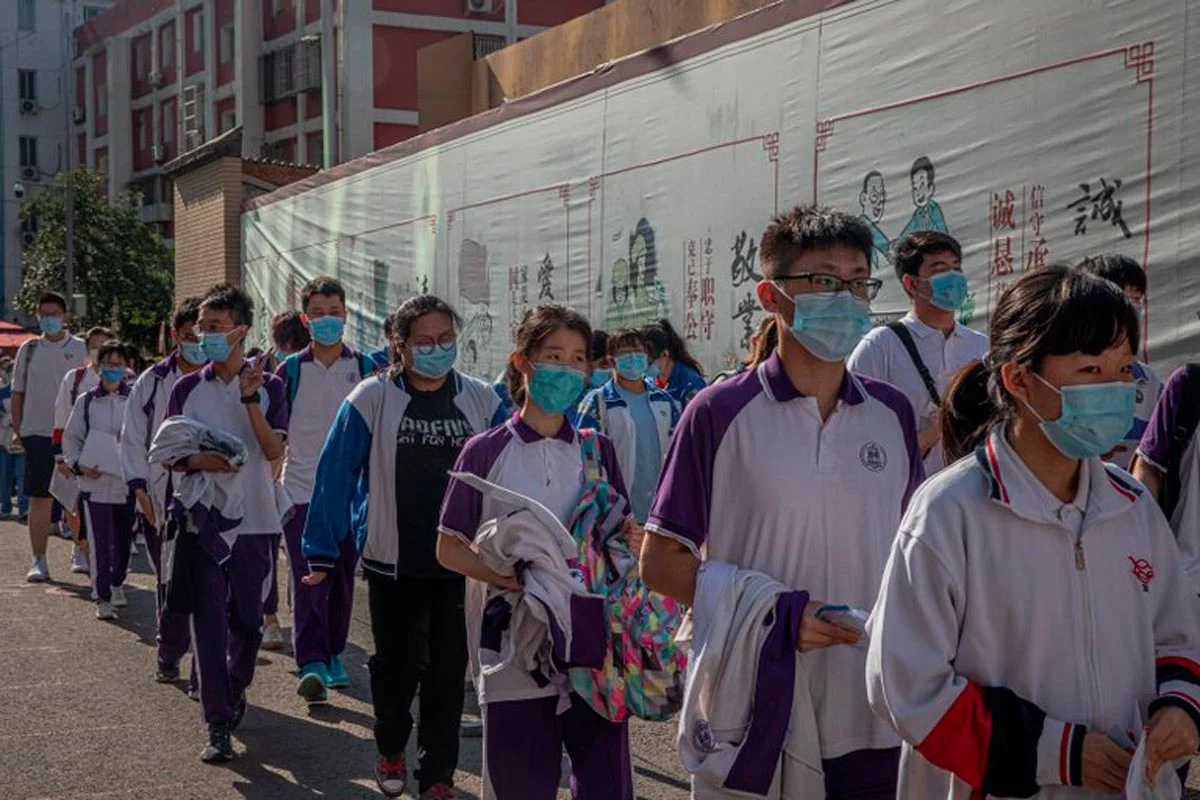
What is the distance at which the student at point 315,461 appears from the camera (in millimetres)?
8938

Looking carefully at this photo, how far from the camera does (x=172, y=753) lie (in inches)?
304

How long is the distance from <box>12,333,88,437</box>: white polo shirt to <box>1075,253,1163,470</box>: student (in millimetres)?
10800

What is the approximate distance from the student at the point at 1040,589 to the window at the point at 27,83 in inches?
2882

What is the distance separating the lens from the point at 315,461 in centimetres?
998

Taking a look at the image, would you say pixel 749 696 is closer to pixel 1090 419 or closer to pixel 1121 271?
pixel 1090 419

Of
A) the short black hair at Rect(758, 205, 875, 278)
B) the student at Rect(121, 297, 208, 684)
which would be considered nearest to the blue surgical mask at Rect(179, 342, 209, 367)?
the student at Rect(121, 297, 208, 684)

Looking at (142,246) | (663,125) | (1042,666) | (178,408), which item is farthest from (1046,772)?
(142,246)

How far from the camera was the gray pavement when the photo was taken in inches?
281

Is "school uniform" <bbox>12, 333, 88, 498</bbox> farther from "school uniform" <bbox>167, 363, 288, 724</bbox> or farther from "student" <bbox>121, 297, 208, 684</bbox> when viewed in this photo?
"school uniform" <bbox>167, 363, 288, 724</bbox>

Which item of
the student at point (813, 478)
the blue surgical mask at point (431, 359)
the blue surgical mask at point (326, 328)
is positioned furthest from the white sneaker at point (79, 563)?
the student at point (813, 478)

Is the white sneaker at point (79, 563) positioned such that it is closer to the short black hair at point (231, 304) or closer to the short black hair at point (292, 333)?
the short black hair at point (292, 333)

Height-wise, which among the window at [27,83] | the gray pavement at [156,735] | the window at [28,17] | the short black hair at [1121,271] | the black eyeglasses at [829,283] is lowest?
A: the gray pavement at [156,735]

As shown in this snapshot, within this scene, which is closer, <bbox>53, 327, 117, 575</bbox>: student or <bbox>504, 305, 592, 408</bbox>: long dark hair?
<bbox>504, 305, 592, 408</bbox>: long dark hair

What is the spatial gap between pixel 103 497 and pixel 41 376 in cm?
327
